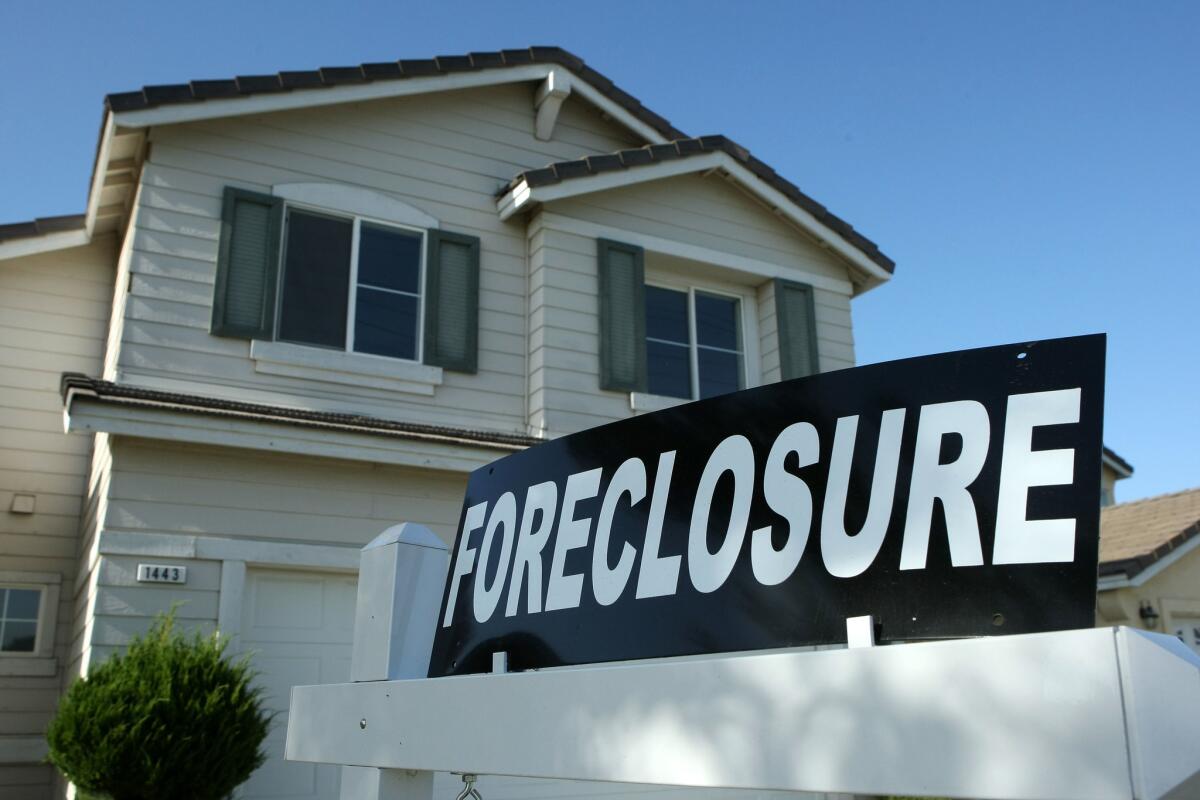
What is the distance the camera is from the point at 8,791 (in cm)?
784

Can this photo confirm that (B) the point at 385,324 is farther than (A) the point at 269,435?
Yes

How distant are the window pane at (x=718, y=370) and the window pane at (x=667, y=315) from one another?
29 centimetres

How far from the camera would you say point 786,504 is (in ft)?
5.04

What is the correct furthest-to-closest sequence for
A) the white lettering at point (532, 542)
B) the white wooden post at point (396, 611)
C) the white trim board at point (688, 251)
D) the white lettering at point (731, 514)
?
the white trim board at point (688, 251), the white wooden post at point (396, 611), the white lettering at point (532, 542), the white lettering at point (731, 514)

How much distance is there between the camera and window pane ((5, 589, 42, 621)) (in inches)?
332

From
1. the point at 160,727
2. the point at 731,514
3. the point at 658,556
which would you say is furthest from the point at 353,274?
the point at 731,514

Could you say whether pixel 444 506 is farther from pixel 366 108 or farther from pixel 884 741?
pixel 884 741

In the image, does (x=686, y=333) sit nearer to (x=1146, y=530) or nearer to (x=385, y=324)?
(x=385, y=324)

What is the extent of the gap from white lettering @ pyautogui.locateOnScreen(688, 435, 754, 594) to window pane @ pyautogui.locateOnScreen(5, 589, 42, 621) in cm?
856

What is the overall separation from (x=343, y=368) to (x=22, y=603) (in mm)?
3460

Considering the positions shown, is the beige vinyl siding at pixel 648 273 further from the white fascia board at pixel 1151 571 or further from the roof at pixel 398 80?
the white fascia board at pixel 1151 571

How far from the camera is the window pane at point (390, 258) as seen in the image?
28.5 feet

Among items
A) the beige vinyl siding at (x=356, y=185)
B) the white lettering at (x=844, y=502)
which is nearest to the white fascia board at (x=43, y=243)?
the beige vinyl siding at (x=356, y=185)

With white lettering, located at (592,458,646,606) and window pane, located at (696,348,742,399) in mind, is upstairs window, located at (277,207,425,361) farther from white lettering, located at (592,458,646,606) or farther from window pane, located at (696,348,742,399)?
white lettering, located at (592,458,646,606)
